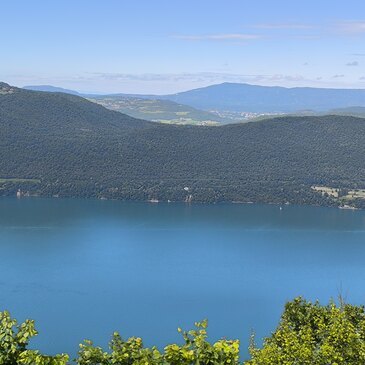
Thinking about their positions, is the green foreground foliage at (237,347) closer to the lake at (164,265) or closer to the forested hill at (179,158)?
the lake at (164,265)

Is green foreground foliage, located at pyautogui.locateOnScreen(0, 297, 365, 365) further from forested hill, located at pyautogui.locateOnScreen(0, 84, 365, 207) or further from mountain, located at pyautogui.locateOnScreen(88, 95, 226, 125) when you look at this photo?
mountain, located at pyautogui.locateOnScreen(88, 95, 226, 125)

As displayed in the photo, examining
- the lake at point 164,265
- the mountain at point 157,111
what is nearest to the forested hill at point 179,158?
the lake at point 164,265

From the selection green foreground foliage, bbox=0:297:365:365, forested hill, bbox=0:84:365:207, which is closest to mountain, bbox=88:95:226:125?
forested hill, bbox=0:84:365:207

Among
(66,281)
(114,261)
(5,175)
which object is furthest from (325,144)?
(66,281)

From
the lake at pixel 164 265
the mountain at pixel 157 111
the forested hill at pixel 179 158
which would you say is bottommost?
the lake at pixel 164 265

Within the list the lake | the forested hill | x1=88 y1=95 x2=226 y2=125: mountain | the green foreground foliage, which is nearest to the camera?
the green foreground foliage

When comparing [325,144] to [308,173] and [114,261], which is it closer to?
[308,173]
